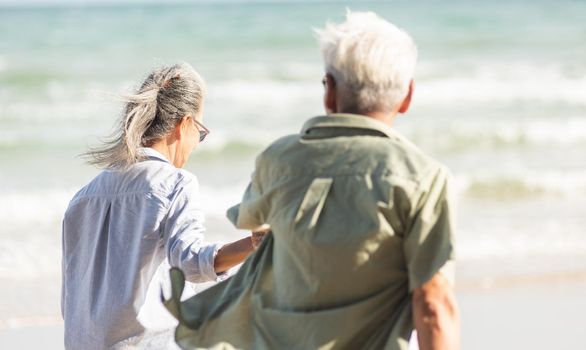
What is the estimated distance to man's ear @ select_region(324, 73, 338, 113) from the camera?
7.11 feet

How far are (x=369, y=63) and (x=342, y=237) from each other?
360mm

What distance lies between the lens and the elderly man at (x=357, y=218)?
2055mm

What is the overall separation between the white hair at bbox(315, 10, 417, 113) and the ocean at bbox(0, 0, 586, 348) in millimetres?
1145

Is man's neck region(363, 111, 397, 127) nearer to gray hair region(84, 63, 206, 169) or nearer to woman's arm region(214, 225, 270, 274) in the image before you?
woman's arm region(214, 225, 270, 274)

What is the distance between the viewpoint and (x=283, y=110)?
1497cm

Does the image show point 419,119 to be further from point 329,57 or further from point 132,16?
point 132,16

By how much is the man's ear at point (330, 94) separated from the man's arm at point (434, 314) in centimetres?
42

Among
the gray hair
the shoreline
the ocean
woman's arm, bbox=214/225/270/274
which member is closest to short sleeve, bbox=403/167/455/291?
woman's arm, bbox=214/225/270/274

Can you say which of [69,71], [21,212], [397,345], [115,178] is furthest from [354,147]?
[69,71]

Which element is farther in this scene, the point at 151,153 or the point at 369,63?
the point at 151,153

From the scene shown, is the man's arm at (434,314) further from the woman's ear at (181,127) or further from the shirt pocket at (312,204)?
the woman's ear at (181,127)

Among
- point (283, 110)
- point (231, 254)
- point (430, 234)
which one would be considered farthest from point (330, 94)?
point (283, 110)

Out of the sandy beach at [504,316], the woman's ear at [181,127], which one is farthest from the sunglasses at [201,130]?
the sandy beach at [504,316]

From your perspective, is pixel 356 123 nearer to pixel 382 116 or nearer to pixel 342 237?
pixel 382 116
